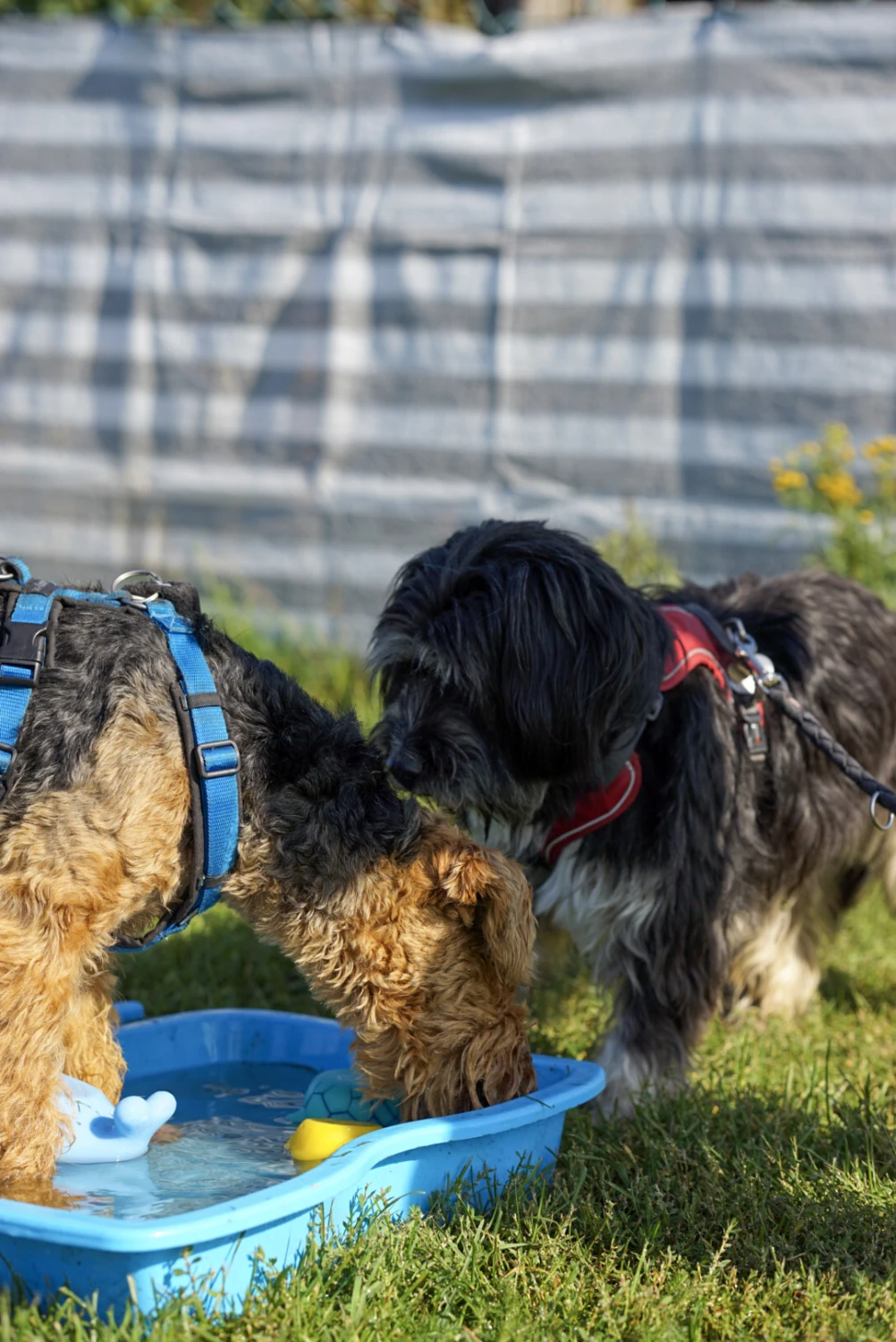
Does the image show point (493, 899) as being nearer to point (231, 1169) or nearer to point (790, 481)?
point (231, 1169)

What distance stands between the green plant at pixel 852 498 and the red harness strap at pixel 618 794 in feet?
7.94

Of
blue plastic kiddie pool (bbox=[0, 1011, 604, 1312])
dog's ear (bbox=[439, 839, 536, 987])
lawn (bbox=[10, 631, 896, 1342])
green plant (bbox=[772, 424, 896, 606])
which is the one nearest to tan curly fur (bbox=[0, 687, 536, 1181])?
dog's ear (bbox=[439, 839, 536, 987])

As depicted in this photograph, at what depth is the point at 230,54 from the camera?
281 inches

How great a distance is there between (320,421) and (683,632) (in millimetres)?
3844

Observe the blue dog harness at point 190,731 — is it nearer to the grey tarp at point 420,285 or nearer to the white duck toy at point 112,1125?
the white duck toy at point 112,1125

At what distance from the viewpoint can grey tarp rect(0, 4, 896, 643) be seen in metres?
6.31

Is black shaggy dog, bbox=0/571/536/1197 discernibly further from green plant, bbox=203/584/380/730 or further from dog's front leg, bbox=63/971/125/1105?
green plant, bbox=203/584/380/730

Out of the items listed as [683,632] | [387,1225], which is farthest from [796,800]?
[387,1225]

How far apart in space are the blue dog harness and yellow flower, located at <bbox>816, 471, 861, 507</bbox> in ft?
12.2

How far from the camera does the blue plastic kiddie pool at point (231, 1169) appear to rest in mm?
2359

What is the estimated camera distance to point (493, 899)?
285 centimetres

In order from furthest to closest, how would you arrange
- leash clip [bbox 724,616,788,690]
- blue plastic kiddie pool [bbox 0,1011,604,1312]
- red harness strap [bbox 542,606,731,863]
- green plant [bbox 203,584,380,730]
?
1. green plant [bbox 203,584,380,730]
2. leash clip [bbox 724,616,788,690]
3. red harness strap [bbox 542,606,731,863]
4. blue plastic kiddie pool [bbox 0,1011,604,1312]

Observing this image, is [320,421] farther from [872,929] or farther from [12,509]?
[872,929]

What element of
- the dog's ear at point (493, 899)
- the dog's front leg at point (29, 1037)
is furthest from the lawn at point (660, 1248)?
the dog's ear at point (493, 899)
